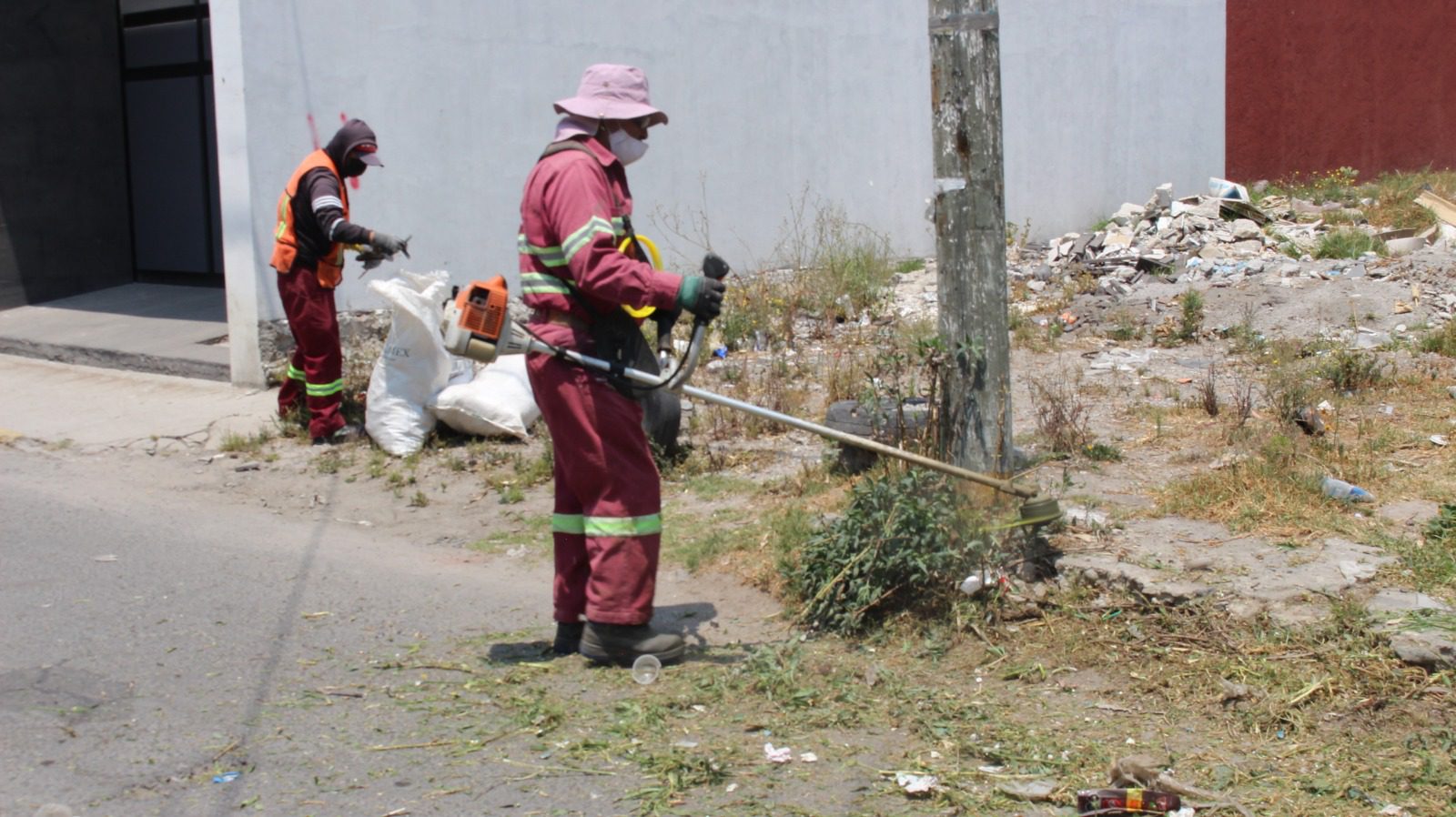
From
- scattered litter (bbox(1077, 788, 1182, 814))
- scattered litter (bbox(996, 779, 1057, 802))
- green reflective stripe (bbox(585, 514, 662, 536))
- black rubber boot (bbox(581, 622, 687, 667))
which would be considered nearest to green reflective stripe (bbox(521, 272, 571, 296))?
green reflective stripe (bbox(585, 514, 662, 536))

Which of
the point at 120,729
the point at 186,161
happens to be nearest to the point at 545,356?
the point at 120,729

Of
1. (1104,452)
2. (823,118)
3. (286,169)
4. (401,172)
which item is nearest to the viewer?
(1104,452)

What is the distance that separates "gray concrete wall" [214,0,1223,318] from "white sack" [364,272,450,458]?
5.78 ft

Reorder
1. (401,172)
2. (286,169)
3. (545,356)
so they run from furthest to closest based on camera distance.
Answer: (401,172)
(286,169)
(545,356)

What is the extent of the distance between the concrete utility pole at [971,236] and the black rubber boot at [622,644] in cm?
136

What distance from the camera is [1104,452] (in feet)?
20.1

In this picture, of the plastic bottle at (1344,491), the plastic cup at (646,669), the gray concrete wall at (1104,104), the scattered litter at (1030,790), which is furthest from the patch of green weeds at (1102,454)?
the gray concrete wall at (1104,104)

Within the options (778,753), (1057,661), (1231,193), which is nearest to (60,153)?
(778,753)

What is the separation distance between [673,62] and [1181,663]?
334 inches

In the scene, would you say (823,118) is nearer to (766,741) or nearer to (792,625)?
(792,625)

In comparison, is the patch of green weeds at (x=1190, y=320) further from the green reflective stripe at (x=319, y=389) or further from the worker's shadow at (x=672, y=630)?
the green reflective stripe at (x=319, y=389)

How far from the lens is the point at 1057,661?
172 inches

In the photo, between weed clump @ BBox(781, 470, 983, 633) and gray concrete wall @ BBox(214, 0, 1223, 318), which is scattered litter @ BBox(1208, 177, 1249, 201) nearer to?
gray concrete wall @ BBox(214, 0, 1223, 318)

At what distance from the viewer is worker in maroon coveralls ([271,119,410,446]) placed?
738 centimetres
